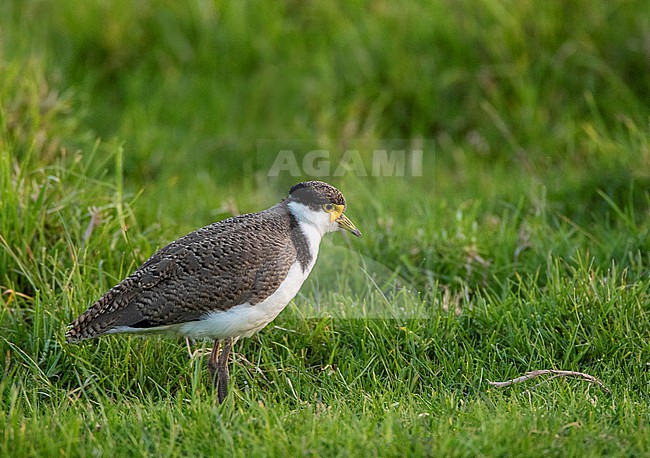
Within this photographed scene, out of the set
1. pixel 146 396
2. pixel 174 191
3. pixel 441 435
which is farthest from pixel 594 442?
pixel 174 191

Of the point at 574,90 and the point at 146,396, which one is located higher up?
the point at 574,90

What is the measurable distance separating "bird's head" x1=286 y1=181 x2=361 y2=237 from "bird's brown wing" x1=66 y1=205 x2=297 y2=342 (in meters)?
0.23

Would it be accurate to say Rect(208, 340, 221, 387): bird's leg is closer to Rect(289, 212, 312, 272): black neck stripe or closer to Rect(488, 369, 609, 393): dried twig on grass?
Rect(289, 212, 312, 272): black neck stripe

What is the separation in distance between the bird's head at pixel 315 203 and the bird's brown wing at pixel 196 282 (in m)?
0.23

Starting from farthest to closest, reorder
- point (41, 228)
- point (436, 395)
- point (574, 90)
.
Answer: point (574, 90), point (41, 228), point (436, 395)

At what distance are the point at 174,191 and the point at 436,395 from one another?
12.3 feet

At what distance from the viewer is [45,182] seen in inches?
215

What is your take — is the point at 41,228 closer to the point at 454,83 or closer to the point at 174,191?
the point at 174,191

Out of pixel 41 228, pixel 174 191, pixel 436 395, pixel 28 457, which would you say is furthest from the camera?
pixel 174 191

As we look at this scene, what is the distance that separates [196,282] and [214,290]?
0.10m

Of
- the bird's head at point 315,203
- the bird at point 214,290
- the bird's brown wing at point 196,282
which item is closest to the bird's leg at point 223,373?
the bird at point 214,290

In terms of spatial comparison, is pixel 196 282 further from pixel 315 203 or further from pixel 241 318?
pixel 315 203

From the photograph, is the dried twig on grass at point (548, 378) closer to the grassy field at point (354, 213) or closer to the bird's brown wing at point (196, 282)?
the grassy field at point (354, 213)

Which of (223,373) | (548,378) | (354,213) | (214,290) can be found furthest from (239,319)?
(354,213)
